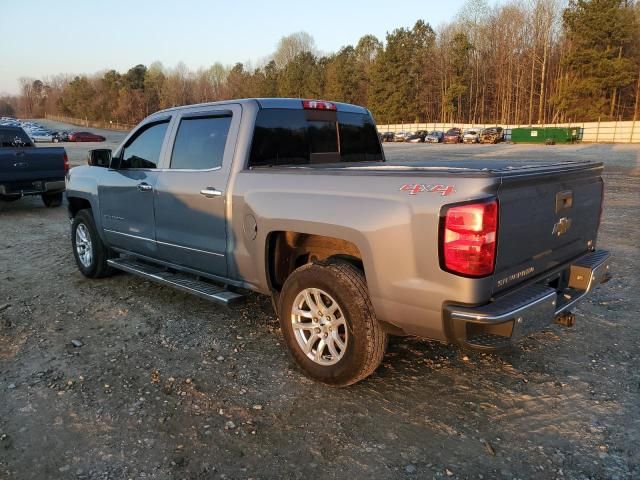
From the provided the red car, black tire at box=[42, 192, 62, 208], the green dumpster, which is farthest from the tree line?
black tire at box=[42, 192, 62, 208]

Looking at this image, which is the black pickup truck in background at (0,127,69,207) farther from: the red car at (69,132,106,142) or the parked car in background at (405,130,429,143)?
the red car at (69,132,106,142)

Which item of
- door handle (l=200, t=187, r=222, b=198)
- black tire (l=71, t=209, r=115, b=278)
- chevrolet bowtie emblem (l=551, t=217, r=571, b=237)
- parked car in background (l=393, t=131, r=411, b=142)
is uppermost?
door handle (l=200, t=187, r=222, b=198)

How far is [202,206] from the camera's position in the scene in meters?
4.25

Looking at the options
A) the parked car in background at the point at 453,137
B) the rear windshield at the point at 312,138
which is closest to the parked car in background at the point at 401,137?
the parked car in background at the point at 453,137

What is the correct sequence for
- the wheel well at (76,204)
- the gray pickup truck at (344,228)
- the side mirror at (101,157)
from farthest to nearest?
the wheel well at (76,204), the side mirror at (101,157), the gray pickup truck at (344,228)

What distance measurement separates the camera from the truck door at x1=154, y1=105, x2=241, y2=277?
4123mm

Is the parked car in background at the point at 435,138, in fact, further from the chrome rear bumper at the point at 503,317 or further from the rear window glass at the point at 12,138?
the chrome rear bumper at the point at 503,317

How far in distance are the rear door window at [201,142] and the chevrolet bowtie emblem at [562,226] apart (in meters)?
2.54

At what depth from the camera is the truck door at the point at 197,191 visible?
162 inches

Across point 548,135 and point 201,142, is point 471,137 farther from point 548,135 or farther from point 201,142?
point 201,142

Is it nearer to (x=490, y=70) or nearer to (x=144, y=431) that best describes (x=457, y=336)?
(x=144, y=431)

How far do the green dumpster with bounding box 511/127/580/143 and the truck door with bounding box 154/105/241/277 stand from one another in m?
46.6

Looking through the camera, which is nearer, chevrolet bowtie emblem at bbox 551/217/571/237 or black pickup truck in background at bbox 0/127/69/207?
chevrolet bowtie emblem at bbox 551/217/571/237

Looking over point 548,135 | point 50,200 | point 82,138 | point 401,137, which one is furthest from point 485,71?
point 50,200
